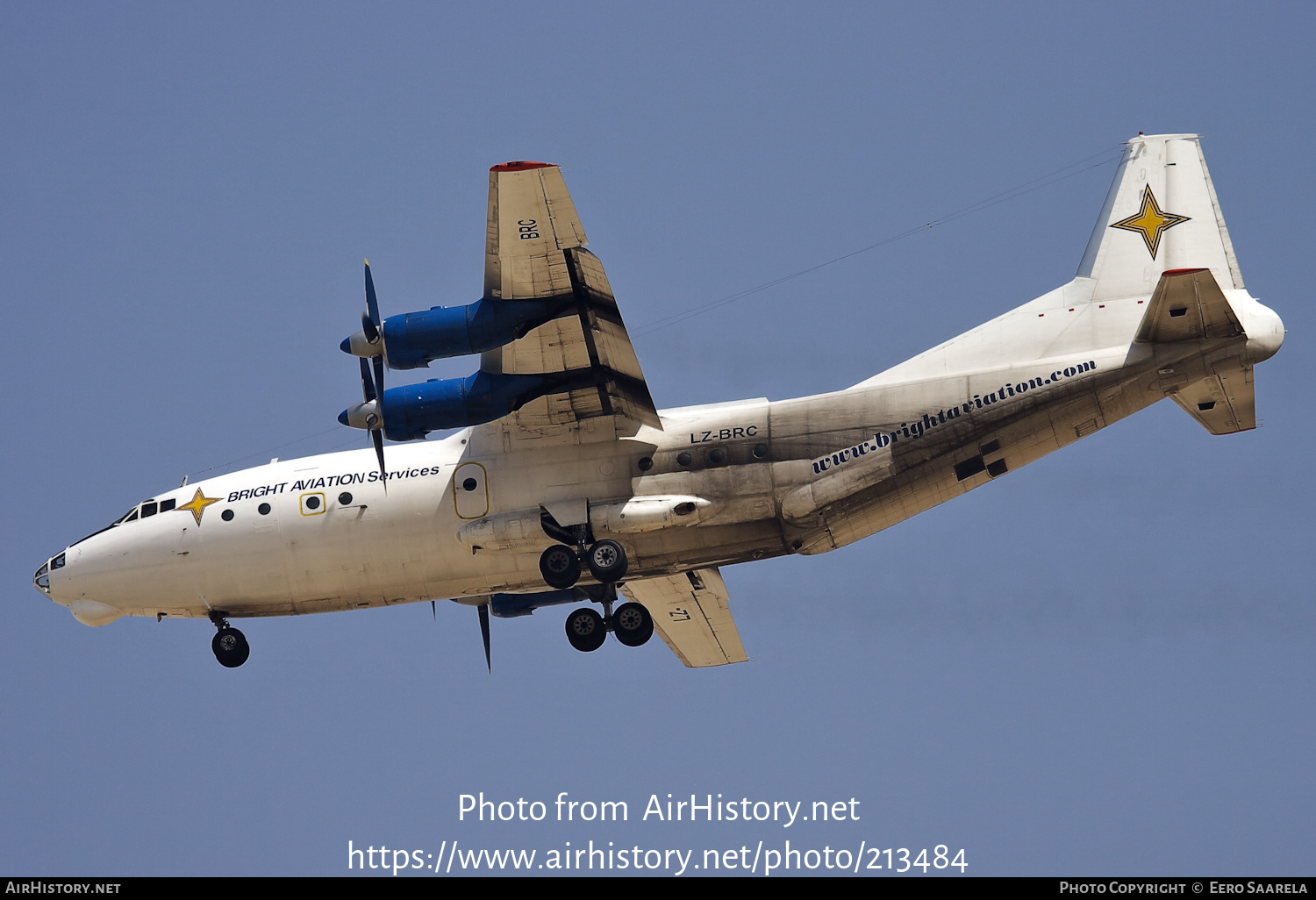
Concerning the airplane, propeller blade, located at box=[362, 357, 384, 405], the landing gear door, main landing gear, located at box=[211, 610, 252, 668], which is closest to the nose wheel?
the airplane

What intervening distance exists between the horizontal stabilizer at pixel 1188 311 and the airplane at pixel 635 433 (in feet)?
0.09

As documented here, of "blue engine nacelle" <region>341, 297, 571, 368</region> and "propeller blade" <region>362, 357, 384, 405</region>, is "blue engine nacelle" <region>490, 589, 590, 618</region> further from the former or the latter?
"blue engine nacelle" <region>341, 297, 571, 368</region>

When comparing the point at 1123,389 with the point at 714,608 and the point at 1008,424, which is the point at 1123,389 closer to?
the point at 1008,424

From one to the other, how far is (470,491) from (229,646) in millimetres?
4270

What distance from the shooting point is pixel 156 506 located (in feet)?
75.1

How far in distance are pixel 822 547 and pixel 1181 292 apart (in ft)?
18.7

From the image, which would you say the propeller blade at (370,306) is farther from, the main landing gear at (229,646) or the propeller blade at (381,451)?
the main landing gear at (229,646)

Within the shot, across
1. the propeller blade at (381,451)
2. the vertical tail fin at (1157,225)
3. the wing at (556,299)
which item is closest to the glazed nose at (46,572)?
the propeller blade at (381,451)

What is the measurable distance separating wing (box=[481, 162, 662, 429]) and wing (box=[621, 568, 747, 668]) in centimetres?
346

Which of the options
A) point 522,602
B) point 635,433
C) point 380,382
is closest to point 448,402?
point 380,382

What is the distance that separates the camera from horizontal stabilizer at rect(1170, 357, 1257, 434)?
67.1ft

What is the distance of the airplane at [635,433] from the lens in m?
20.2
